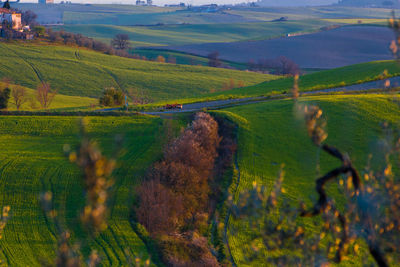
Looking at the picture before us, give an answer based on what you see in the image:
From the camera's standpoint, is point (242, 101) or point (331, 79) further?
point (331, 79)

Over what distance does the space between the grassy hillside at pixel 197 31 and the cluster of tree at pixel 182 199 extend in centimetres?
12547

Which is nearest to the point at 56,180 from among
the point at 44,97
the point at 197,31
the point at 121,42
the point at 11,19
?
the point at 44,97

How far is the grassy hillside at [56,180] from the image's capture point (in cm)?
2116

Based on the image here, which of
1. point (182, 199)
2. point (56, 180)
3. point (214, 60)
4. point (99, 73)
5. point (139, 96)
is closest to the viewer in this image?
point (182, 199)

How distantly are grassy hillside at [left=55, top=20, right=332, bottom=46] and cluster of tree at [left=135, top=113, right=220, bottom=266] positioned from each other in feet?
412

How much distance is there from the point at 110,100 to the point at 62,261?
45.5 m

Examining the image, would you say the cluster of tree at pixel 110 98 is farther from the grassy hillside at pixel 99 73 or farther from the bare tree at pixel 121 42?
the bare tree at pixel 121 42

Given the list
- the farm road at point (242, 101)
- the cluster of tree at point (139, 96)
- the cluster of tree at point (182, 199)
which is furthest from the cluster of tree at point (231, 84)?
the cluster of tree at point (182, 199)

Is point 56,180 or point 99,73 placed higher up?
point 99,73

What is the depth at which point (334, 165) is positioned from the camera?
29094 mm

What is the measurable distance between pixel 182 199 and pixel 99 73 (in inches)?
2405

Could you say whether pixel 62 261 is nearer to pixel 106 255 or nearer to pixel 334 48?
pixel 106 255

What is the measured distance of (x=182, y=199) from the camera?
81.7 ft

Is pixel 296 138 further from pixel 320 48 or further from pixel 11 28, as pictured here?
pixel 11 28
